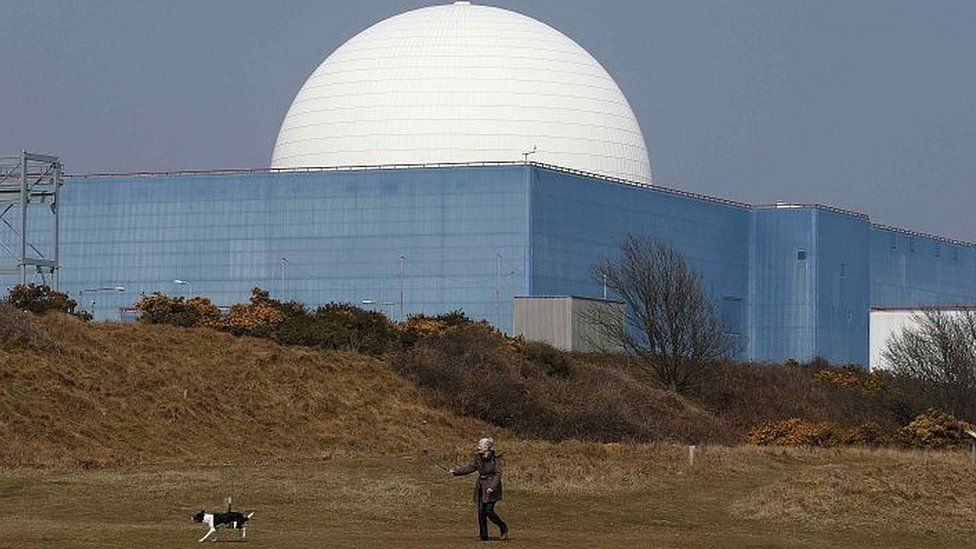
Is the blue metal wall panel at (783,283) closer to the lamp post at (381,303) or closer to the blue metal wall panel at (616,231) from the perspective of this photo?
the blue metal wall panel at (616,231)

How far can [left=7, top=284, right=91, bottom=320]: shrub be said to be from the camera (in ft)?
215

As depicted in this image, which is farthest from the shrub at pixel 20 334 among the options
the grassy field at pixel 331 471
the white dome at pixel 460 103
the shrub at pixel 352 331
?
the white dome at pixel 460 103

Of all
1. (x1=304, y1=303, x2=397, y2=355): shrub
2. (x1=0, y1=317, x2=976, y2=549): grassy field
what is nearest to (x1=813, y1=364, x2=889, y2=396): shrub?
(x1=304, y1=303, x2=397, y2=355): shrub

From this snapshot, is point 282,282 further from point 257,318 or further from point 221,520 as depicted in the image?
point 221,520

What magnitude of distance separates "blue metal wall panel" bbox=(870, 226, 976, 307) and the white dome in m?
22.9

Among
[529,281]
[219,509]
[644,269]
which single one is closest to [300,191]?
[529,281]

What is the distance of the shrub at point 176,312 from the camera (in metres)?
69.9

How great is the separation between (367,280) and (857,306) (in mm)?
33857

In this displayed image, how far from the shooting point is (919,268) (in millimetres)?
129375

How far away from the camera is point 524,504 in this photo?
38344 millimetres

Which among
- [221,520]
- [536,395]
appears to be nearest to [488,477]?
[221,520]

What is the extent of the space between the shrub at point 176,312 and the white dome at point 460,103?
32.7 meters

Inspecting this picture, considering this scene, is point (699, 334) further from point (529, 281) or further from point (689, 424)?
point (529, 281)

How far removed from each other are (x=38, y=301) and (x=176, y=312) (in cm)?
632
